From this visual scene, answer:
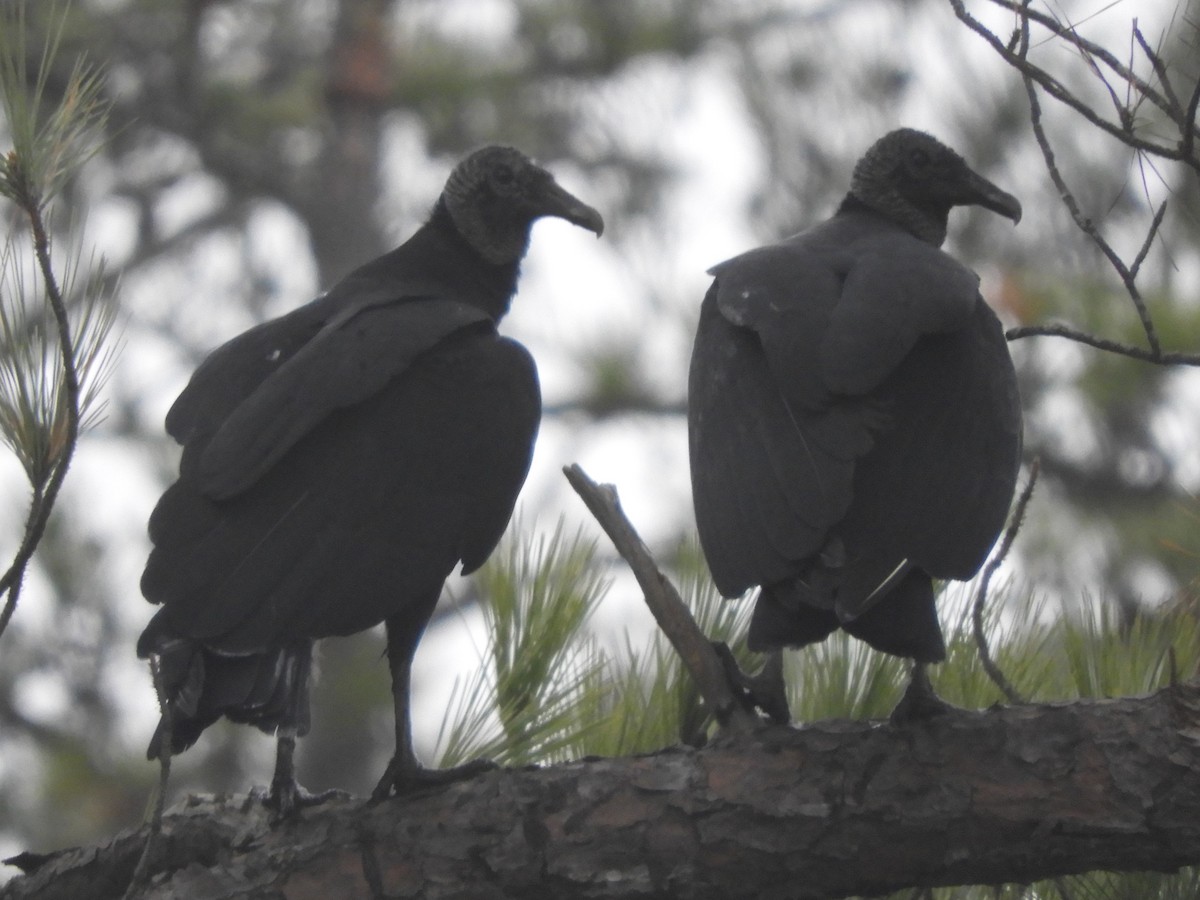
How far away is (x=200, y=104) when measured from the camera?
6.91m

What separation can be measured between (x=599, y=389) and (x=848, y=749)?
15.0 ft

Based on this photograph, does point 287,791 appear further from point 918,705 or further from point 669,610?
point 918,705

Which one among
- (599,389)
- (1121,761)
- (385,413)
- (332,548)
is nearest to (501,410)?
(385,413)

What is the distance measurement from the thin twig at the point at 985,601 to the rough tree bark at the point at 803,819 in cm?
14

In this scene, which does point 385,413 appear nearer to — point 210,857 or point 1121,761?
point 210,857

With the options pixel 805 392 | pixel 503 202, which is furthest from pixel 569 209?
pixel 805 392

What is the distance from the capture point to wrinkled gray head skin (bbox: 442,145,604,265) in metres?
3.56

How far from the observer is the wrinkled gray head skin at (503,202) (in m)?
3.56

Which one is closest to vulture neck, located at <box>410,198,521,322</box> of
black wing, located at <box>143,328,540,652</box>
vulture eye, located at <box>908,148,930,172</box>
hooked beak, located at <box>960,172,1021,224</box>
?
black wing, located at <box>143,328,540,652</box>

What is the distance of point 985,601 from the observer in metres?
2.52

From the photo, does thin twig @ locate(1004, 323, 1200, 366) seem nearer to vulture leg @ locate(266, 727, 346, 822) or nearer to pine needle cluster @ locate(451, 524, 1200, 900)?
pine needle cluster @ locate(451, 524, 1200, 900)

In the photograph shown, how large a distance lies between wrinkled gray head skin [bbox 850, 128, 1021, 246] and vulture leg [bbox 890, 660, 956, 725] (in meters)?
1.39

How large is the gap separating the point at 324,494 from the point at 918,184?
1.56 m

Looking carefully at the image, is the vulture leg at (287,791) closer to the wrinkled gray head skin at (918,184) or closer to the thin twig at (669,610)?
the thin twig at (669,610)
